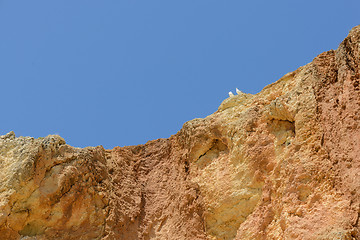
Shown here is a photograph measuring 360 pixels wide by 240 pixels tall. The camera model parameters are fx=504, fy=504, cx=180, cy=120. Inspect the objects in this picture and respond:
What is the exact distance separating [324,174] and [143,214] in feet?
13.4

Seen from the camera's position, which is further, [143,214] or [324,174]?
[143,214]

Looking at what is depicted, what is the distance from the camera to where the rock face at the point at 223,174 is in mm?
7824

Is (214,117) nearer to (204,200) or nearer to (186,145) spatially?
(186,145)

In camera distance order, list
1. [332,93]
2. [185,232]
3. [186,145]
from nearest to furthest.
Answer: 1. [332,93]
2. [185,232]
3. [186,145]

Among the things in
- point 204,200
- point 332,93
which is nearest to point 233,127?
point 204,200

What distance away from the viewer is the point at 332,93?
8617 mm

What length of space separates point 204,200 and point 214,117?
1931mm

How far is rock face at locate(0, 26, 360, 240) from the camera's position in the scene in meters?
7.82

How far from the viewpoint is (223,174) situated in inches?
386

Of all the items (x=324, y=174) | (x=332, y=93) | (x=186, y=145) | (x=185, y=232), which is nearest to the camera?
(x=324, y=174)

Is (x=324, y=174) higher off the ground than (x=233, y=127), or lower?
lower

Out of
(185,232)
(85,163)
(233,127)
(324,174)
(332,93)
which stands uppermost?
(85,163)

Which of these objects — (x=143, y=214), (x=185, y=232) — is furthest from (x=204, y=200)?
(x=143, y=214)

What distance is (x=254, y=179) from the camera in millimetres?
9148
